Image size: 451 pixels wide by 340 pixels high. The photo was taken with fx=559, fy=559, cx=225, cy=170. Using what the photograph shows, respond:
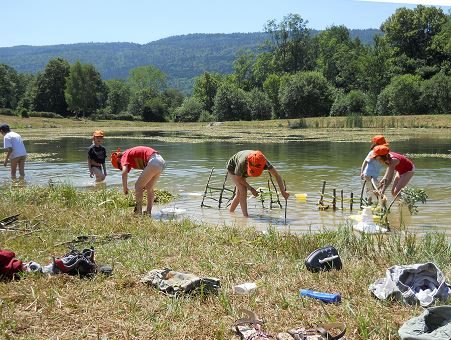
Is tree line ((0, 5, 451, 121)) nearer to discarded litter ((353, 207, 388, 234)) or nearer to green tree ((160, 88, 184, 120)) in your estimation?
green tree ((160, 88, 184, 120))

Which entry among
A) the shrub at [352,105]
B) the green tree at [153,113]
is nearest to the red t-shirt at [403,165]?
the shrub at [352,105]

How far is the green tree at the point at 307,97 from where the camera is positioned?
76.8 meters

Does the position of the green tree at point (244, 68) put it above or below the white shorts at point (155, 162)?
above

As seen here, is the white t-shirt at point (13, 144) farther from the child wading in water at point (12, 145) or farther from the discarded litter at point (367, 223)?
the discarded litter at point (367, 223)

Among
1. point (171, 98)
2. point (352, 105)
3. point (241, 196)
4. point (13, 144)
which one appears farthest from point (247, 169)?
point (171, 98)

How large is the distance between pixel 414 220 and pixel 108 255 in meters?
6.92

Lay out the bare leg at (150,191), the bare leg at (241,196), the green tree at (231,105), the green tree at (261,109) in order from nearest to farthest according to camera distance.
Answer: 1. the bare leg at (150,191)
2. the bare leg at (241,196)
3. the green tree at (261,109)
4. the green tree at (231,105)

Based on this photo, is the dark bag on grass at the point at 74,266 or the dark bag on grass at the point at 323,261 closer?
the dark bag on grass at the point at 74,266

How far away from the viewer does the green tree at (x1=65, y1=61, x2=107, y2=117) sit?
9497cm

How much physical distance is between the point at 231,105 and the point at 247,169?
74.5m

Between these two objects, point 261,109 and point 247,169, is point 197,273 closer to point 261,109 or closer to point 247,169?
point 247,169

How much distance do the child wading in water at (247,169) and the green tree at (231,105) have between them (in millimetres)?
72867

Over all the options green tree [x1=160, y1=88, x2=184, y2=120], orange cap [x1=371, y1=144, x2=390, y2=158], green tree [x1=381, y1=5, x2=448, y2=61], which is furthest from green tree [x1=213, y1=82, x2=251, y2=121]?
orange cap [x1=371, y1=144, x2=390, y2=158]

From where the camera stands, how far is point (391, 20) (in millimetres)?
83625
